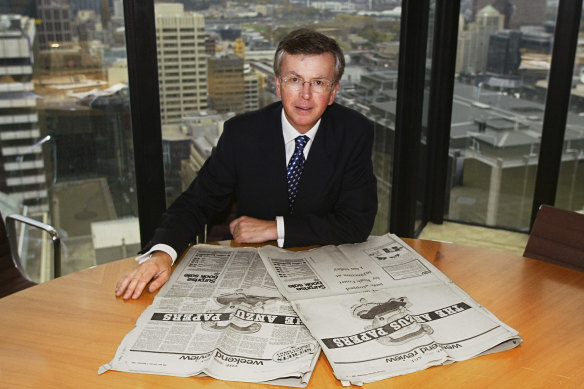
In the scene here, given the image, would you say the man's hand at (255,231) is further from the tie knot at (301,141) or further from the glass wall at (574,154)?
the glass wall at (574,154)

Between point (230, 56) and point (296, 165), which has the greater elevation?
point (230, 56)

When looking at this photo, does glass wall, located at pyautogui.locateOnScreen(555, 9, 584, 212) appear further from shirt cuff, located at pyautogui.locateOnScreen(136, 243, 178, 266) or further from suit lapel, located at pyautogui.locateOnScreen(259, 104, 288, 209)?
shirt cuff, located at pyautogui.locateOnScreen(136, 243, 178, 266)

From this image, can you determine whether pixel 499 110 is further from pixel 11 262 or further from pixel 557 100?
pixel 11 262

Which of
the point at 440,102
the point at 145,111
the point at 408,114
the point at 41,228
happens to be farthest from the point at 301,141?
the point at 440,102

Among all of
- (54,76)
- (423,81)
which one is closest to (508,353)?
(54,76)

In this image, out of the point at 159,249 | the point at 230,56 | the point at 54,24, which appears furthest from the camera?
the point at 230,56

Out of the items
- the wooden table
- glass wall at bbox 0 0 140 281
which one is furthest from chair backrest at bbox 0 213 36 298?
the wooden table

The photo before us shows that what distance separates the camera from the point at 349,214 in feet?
6.15

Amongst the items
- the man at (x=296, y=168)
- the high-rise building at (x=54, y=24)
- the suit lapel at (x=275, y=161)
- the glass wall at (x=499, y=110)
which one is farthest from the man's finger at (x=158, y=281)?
the glass wall at (x=499, y=110)

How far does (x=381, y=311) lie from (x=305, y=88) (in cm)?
78

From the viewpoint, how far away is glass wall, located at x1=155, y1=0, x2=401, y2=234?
2.75 m

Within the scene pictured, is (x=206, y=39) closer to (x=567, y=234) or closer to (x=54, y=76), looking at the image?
(x=54, y=76)

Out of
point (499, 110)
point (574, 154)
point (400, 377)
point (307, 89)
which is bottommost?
point (574, 154)

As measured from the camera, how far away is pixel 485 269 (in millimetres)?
1651
